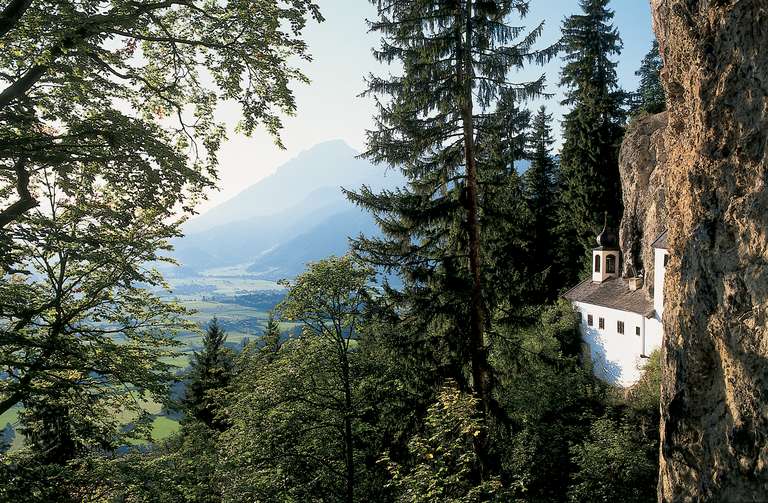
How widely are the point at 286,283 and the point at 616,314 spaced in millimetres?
20199

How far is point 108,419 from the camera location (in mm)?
10461

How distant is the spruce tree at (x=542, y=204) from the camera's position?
35.9m

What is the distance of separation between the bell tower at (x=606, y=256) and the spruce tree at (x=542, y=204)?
16.1 ft

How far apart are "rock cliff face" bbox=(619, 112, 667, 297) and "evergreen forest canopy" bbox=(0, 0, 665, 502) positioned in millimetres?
13360

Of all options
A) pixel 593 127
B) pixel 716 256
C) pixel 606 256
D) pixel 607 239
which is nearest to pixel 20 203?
pixel 716 256

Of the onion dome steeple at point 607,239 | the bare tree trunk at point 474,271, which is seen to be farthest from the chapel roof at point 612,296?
the bare tree trunk at point 474,271

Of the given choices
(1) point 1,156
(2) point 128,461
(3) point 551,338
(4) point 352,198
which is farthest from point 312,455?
(3) point 551,338

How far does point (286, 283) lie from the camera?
530 inches

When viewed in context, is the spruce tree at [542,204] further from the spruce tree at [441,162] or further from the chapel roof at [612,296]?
the spruce tree at [441,162]

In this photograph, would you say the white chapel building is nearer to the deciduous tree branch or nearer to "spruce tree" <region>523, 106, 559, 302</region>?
"spruce tree" <region>523, 106, 559, 302</region>

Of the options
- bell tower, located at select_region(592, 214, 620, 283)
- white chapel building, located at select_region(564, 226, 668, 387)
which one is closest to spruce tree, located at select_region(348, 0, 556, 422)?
white chapel building, located at select_region(564, 226, 668, 387)

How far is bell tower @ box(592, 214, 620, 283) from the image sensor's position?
29266 mm

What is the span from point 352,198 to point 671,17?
296 inches

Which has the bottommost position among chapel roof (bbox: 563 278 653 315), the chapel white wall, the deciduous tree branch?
the chapel white wall
